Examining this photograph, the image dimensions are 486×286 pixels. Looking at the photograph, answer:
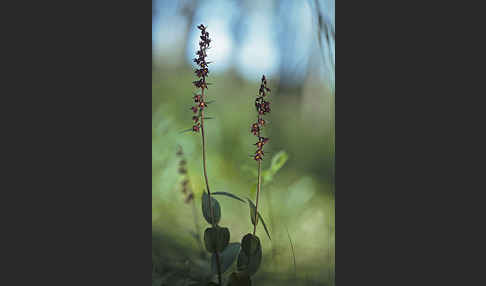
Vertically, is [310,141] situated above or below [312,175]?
above

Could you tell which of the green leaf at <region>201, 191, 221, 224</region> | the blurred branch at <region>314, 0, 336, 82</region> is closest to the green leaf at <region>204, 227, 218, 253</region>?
the green leaf at <region>201, 191, 221, 224</region>

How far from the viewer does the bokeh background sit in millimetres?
2566

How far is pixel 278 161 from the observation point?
2.59m

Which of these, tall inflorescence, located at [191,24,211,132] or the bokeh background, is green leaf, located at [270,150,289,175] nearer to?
the bokeh background

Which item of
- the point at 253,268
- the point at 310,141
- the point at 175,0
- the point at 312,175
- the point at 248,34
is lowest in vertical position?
the point at 253,268

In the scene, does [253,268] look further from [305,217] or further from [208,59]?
[208,59]

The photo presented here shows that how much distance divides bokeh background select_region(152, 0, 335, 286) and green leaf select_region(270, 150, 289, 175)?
1cm

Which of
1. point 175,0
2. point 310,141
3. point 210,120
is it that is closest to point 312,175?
point 310,141

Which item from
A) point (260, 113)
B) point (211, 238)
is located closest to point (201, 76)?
point (260, 113)

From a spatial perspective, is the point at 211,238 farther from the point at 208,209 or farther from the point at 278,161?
the point at 278,161

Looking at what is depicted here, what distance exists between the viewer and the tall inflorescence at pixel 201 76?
254 centimetres

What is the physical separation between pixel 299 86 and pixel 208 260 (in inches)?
38.5

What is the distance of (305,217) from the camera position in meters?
2.63

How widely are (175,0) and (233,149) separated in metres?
0.80
